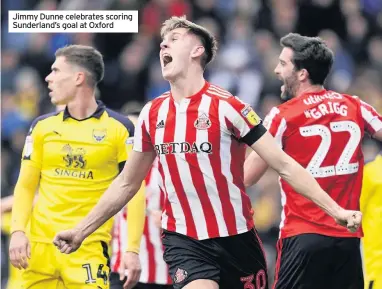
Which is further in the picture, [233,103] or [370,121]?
[370,121]

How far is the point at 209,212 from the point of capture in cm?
741

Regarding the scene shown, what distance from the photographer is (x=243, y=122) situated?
7254 millimetres

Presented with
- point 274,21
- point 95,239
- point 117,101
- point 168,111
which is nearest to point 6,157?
point 117,101

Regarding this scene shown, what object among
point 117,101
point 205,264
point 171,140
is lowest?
point 205,264

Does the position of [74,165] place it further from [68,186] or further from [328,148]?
[328,148]

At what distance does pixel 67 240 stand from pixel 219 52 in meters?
9.77

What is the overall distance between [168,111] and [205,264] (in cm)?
101

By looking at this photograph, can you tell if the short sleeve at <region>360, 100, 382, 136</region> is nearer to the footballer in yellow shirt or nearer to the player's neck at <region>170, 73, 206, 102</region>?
the player's neck at <region>170, 73, 206, 102</region>

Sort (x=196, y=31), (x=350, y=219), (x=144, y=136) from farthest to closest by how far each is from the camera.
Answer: (x=196, y=31)
(x=144, y=136)
(x=350, y=219)

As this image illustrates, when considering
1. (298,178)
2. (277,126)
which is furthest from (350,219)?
(277,126)

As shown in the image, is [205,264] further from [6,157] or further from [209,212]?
[6,157]
